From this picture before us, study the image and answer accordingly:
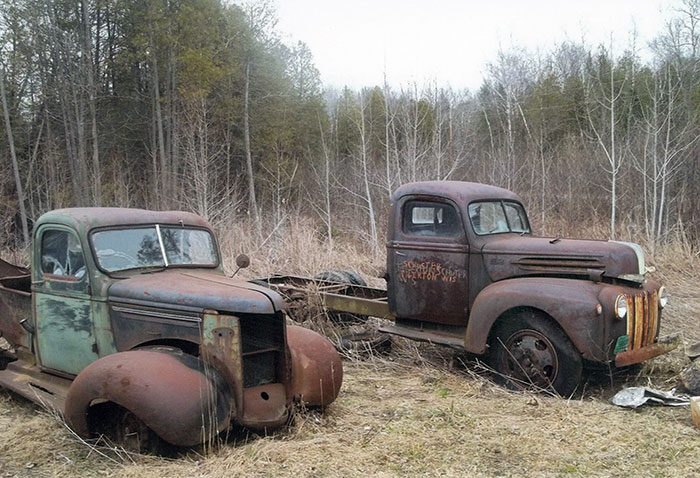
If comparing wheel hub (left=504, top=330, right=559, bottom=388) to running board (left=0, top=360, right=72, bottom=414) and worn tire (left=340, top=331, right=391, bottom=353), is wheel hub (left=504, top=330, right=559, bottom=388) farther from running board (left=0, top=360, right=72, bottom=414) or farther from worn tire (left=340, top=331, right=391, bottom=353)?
running board (left=0, top=360, right=72, bottom=414)

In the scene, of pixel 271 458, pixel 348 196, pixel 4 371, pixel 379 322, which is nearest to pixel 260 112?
pixel 348 196

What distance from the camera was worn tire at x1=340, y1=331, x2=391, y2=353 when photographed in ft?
22.4

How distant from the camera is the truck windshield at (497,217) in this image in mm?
6398

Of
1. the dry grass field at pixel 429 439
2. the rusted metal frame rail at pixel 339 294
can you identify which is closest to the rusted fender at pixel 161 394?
the dry grass field at pixel 429 439

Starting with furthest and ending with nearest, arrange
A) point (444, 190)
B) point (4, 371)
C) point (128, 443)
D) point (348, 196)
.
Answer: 1. point (348, 196)
2. point (444, 190)
3. point (4, 371)
4. point (128, 443)

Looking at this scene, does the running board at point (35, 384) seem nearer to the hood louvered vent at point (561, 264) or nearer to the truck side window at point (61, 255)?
the truck side window at point (61, 255)

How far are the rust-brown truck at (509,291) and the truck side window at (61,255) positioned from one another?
3001 millimetres

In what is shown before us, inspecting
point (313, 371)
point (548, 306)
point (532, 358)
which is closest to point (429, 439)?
point (313, 371)

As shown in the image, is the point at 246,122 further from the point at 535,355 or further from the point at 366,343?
the point at 535,355

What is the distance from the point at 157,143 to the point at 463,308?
24.4 metres

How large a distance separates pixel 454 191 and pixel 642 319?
216 centimetres

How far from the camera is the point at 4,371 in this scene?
5.58 m

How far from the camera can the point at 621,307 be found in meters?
5.26

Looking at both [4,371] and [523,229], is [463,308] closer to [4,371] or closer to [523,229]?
[523,229]
